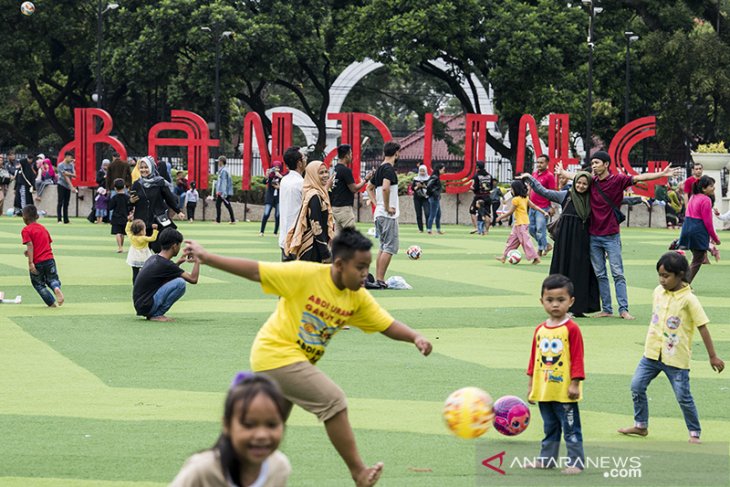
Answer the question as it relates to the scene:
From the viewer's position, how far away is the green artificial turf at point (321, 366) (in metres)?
7.34

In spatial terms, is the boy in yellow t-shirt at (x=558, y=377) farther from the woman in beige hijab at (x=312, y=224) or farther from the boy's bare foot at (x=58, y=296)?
the boy's bare foot at (x=58, y=296)

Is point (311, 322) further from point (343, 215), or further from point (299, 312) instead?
point (343, 215)

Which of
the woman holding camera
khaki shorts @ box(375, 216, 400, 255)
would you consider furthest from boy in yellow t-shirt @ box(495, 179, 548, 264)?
the woman holding camera

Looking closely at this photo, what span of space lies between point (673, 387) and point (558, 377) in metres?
1.16

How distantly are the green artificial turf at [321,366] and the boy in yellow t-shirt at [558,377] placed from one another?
0.16 metres

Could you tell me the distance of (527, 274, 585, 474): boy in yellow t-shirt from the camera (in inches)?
285

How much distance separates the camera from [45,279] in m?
14.8

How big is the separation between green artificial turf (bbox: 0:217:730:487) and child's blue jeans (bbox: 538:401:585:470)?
13cm

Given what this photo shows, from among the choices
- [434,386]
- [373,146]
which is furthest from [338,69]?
[434,386]

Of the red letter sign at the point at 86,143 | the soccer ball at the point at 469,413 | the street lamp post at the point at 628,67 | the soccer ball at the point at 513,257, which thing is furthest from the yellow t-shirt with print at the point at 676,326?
the street lamp post at the point at 628,67

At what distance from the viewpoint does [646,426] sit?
27.0 feet

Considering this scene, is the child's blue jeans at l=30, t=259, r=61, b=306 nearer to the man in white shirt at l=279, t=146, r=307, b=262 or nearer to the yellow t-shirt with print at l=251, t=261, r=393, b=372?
the man in white shirt at l=279, t=146, r=307, b=262

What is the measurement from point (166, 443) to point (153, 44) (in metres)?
42.2

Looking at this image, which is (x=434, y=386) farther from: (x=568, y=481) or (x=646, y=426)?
(x=568, y=481)
